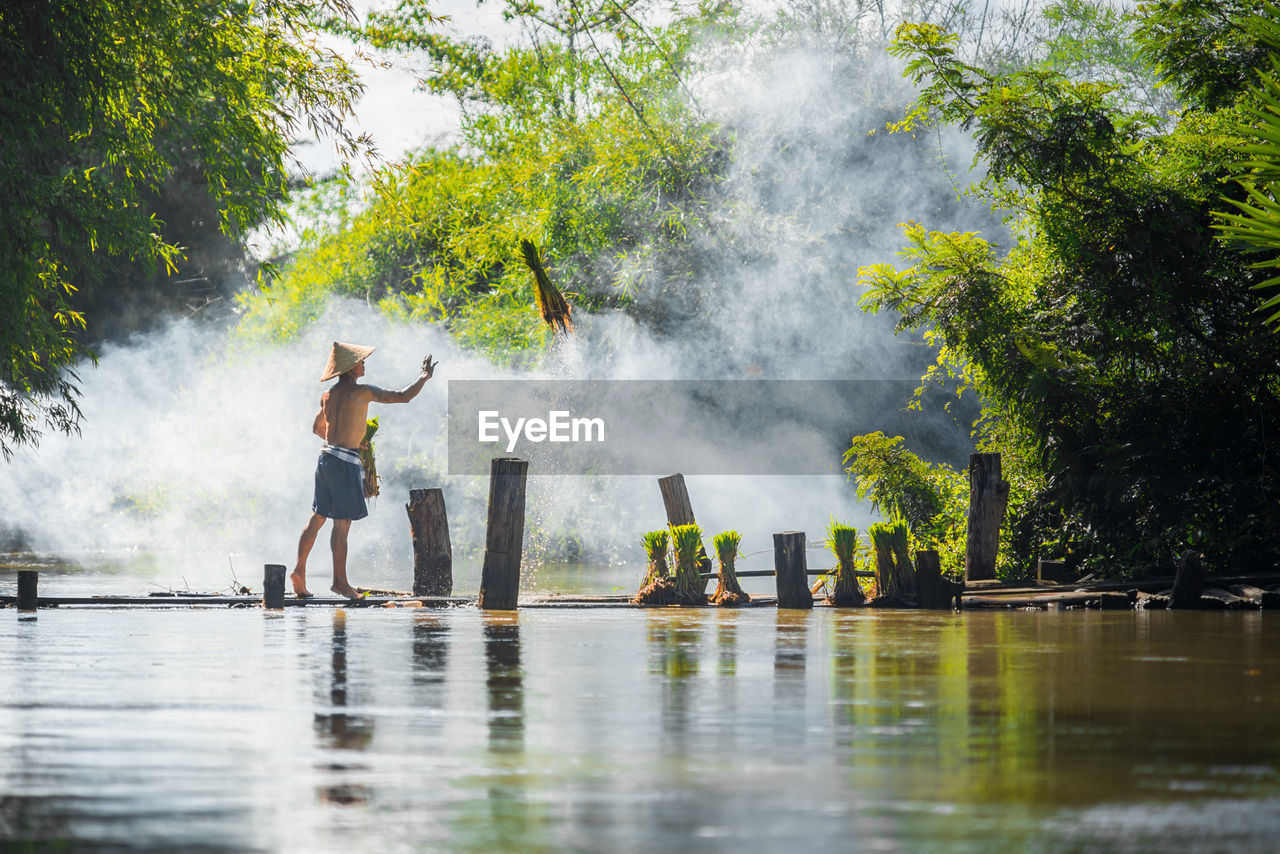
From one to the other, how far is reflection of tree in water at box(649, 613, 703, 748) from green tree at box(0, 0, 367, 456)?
200 inches

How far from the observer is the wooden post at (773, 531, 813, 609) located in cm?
1064

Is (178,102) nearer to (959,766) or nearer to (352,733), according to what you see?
(352,733)

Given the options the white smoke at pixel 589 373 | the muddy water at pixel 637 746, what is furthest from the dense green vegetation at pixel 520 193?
the muddy water at pixel 637 746

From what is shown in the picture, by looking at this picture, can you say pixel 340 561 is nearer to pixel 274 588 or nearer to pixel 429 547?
pixel 274 588

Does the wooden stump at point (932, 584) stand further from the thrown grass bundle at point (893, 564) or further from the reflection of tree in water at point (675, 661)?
the reflection of tree in water at point (675, 661)

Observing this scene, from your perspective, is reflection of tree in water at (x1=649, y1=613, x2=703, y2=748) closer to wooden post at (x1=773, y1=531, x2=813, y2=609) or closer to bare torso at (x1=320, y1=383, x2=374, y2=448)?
wooden post at (x1=773, y1=531, x2=813, y2=609)

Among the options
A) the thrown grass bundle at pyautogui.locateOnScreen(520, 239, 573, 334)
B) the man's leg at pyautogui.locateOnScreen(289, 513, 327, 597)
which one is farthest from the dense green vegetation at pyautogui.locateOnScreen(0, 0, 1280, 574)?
the thrown grass bundle at pyautogui.locateOnScreen(520, 239, 573, 334)

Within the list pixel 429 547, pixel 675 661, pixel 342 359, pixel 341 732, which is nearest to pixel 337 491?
pixel 342 359

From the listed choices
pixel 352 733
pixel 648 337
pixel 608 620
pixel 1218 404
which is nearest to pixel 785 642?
pixel 608 620

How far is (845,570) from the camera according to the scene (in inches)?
435

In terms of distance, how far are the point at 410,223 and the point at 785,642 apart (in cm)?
2004

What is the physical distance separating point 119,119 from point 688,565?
18.6ft

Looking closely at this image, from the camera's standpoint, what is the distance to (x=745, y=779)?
10.6 ft

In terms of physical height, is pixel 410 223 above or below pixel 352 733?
above
